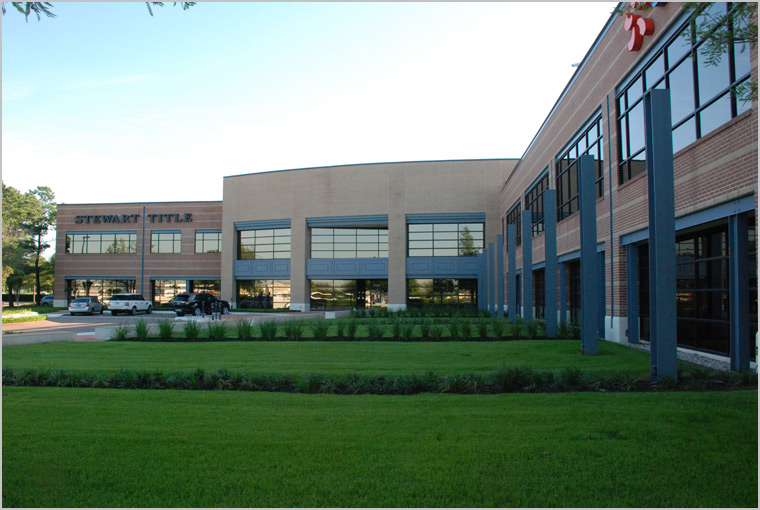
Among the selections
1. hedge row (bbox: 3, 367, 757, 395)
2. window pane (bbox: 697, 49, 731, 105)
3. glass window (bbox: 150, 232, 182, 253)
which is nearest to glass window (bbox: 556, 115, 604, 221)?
window pane (bbox: 697, 49, 731, 105)

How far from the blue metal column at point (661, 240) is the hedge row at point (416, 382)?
50 centimetres

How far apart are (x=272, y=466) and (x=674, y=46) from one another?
43.1ft

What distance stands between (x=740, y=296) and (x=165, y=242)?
165ft

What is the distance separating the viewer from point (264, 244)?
1786 inches

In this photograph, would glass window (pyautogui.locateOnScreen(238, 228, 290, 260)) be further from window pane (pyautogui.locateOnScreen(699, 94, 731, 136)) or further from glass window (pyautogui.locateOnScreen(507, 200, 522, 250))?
window pane (pyautogui.locateOnScreen(699, 94, 731, 136))

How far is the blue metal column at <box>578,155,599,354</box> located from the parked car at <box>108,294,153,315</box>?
1448 inches

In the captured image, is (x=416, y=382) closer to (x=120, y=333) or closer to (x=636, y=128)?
(x=636, y=128)

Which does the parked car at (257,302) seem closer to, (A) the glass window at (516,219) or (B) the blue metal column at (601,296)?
(A) the glass window at (516,219)

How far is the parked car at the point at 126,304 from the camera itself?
4003cm

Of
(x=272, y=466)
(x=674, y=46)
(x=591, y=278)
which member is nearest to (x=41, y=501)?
(x=272, y=466)

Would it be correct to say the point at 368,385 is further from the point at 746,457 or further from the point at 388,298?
the point at 388,298

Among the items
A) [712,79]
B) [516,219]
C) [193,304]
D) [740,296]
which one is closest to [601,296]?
[740,296]

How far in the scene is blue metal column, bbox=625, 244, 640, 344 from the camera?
597 inches

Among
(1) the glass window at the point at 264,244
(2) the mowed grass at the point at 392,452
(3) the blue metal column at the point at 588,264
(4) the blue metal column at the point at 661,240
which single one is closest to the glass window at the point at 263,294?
(1) the glass window at the point at 264,244
